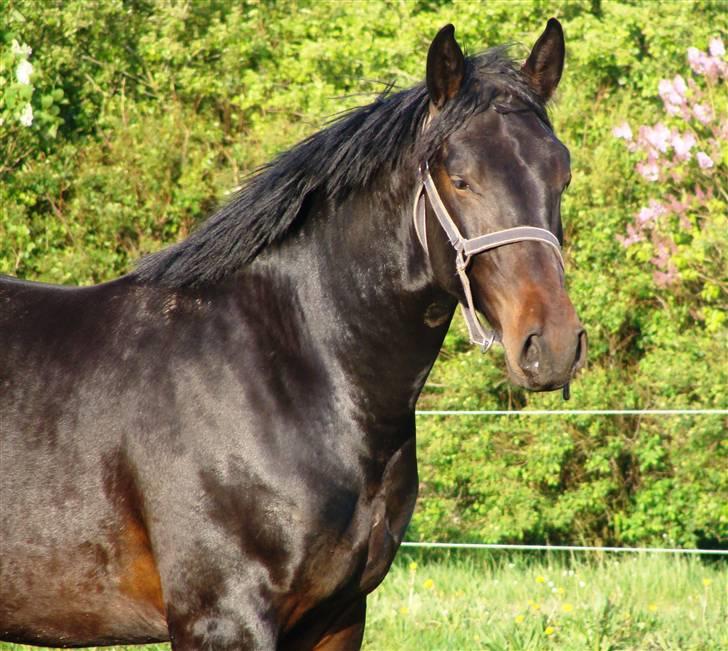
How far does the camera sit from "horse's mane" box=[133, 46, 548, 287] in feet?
10.1

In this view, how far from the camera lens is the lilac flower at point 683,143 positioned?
7953 mm

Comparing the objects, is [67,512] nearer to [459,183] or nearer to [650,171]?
[459,183]

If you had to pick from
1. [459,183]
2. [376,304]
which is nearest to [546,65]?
[459,183]

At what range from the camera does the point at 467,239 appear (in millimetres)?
2814

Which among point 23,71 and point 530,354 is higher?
point 23,71

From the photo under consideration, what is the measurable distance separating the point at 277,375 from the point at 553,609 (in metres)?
3.06

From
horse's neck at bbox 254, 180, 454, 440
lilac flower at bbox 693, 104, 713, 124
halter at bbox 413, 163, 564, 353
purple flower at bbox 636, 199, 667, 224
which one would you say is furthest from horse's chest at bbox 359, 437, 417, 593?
lilac flower at bbox 693, 104, 713, 124

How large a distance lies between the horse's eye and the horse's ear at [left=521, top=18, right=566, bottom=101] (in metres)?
0.45

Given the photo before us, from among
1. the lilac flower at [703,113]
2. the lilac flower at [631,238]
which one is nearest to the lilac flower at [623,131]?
the lilac flower at [703,113]

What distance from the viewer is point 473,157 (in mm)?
2828

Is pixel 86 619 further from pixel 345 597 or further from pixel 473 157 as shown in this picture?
pixel 473 157

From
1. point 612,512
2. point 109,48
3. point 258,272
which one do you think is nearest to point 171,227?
point 109,48

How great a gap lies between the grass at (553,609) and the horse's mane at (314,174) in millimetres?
2268

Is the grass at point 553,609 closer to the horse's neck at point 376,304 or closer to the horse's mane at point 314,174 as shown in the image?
the horse's neck at point 376,304
